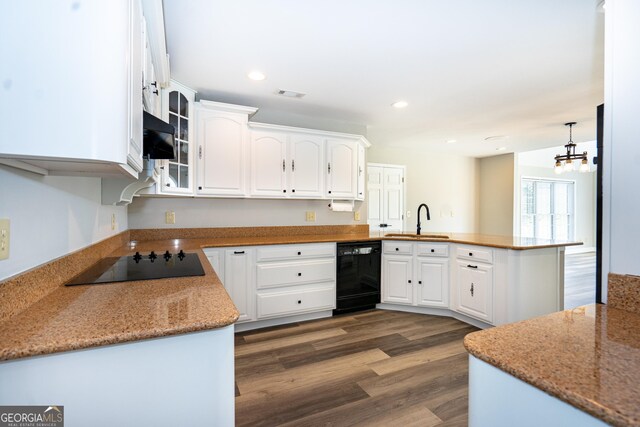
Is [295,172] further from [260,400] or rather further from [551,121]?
[551,121]

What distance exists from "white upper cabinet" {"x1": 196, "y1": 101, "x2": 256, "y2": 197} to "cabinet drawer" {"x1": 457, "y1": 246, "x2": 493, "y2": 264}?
7.56ft

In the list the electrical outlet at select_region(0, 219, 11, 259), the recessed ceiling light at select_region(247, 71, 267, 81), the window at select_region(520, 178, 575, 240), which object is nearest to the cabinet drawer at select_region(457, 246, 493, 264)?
the recessed ceiling light at select_region(247, 71, 267, 81)

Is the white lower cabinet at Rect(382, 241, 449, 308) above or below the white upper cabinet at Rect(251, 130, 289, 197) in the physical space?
below

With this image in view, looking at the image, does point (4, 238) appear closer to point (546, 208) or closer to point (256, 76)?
point (256, 76)

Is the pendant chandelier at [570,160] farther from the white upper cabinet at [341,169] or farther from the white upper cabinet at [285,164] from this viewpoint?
the white upper cabinet at [285,164]

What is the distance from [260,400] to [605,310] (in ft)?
5.76

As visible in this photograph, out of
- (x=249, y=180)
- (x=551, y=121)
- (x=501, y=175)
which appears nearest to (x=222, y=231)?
(x=249, y=180)

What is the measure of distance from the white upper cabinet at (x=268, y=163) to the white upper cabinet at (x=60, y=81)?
2451mm

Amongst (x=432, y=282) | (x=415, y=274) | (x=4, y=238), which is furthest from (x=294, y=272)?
(x=4, y=238)

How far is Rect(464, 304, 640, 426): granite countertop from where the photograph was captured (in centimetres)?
54

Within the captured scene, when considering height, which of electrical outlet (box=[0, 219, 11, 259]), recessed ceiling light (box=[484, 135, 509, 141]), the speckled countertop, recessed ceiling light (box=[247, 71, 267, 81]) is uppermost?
recessed ceiling light (box=[484, 135, 509, 141])

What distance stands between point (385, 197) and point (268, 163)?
314 centimetres

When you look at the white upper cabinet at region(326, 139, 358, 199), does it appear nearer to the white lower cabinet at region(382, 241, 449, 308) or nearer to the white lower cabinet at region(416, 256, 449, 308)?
the white lower cabinet at region(382, 241, 449, 308)

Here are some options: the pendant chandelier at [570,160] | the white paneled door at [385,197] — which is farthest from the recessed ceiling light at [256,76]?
the pendant chandelier at [570,160]
